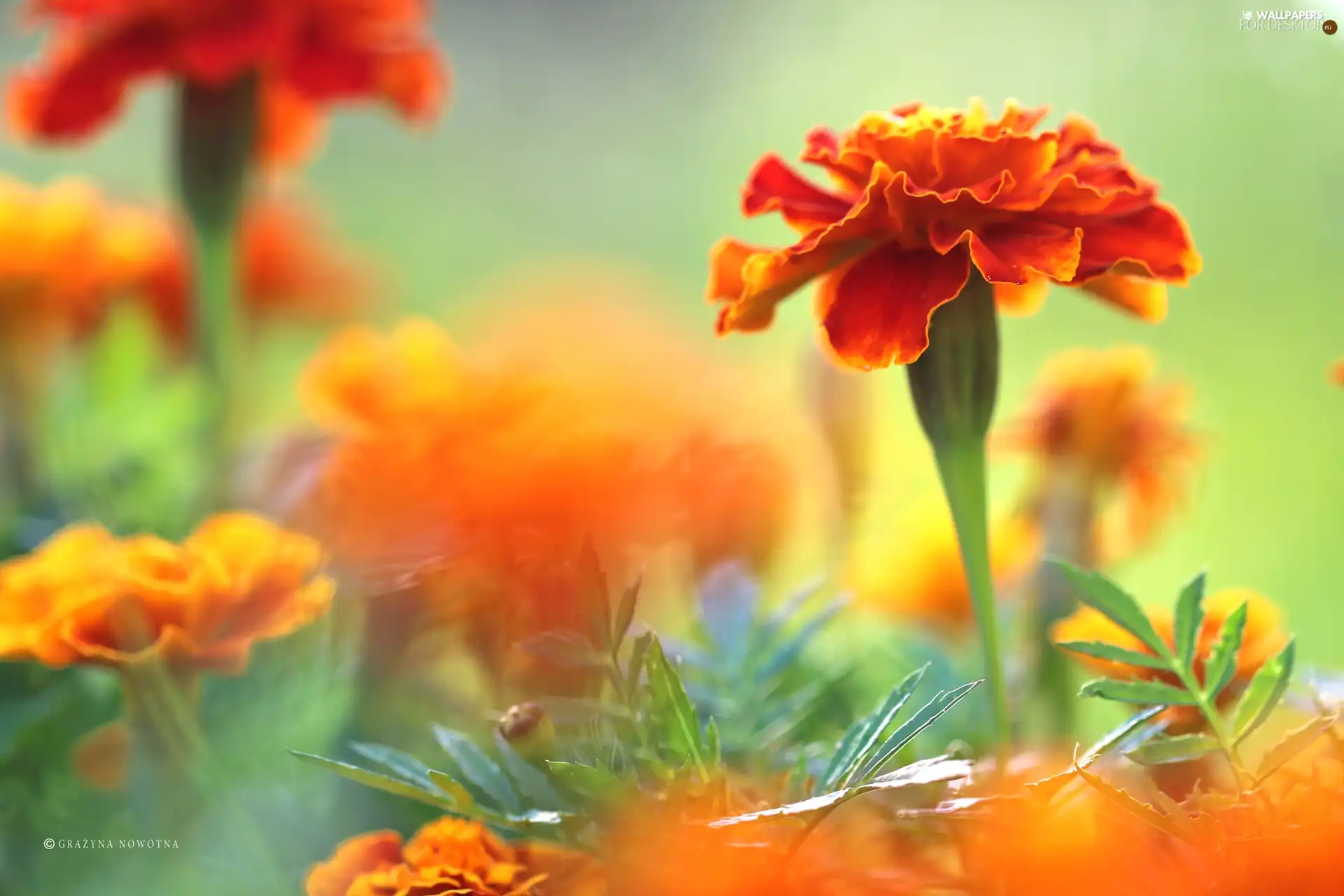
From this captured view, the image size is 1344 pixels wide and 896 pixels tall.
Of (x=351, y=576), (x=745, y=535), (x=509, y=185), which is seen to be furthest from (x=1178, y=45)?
(x=351, y=576)

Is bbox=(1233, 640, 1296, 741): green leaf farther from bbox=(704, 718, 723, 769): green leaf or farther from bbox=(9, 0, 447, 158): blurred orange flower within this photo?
bbox=(9, 0, 447, 158): blurred orange flower

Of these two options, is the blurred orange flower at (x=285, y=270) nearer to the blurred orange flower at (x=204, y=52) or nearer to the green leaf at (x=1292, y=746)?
the blurred orange flower at (x=204, y=52)

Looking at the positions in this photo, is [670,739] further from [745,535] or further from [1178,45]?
[1178,45]

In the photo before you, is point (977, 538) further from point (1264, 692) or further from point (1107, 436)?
point (1107, 436)

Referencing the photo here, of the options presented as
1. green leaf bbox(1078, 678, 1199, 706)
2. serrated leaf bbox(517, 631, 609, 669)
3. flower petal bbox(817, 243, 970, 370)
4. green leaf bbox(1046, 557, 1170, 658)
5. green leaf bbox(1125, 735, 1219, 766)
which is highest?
flower petal bbox(817, 243, 970, 370)

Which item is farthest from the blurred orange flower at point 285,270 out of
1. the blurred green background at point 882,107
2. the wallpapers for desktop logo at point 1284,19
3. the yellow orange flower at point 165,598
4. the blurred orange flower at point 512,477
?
the wallpapers for desktop logo at point 1284,19

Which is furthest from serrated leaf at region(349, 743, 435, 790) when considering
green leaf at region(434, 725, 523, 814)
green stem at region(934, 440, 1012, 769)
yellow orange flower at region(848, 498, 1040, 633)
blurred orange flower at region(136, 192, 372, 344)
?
blurred orange flower at region(136, 192, 372, 344)
